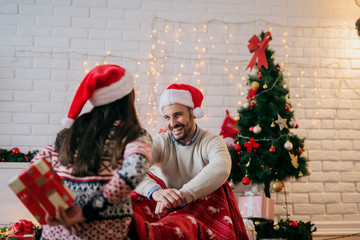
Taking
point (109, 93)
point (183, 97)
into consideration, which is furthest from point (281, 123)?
point (109, 93)

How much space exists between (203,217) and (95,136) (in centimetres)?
83

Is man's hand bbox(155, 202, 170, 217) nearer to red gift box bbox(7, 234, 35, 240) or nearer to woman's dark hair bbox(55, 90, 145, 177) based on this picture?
woman's dark hair bbox(55, 90, 145, 177)

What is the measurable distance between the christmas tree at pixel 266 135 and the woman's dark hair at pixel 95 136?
1.60 meters

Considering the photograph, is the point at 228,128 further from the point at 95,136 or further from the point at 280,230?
the point at 95,136

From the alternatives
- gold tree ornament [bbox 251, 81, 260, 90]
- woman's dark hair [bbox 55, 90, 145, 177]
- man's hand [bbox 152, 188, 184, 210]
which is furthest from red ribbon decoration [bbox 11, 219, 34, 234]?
gold tree ornament [bbox 251, 81, 260, 90]

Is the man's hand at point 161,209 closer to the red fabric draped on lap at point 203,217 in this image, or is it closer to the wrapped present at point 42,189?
the red fabric draped on lap at point 203,217

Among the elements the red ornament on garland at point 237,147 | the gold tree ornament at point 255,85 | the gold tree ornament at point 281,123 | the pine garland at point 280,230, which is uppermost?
the gold tree ornament at point 255,85

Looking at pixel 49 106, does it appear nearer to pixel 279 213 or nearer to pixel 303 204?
pixel 279 213

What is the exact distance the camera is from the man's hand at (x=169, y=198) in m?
1.60

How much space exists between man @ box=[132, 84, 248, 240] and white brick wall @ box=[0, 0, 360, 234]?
3.30 feet

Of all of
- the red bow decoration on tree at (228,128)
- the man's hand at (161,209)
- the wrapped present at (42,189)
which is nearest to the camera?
the wrapped present at (42,189)

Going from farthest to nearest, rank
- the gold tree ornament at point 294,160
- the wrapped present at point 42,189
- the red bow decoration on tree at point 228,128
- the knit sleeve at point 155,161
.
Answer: the red bow decoration on tree at point 228,128 → the gold tree ornament at point 294,160 → the knit sleeve at point 155,161 → the wrapped present at point 42,189

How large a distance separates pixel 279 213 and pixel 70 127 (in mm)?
2440

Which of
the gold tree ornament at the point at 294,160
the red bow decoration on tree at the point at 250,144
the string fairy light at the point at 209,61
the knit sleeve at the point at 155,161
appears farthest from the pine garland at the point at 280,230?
the string fairy light at the point at 209,61
